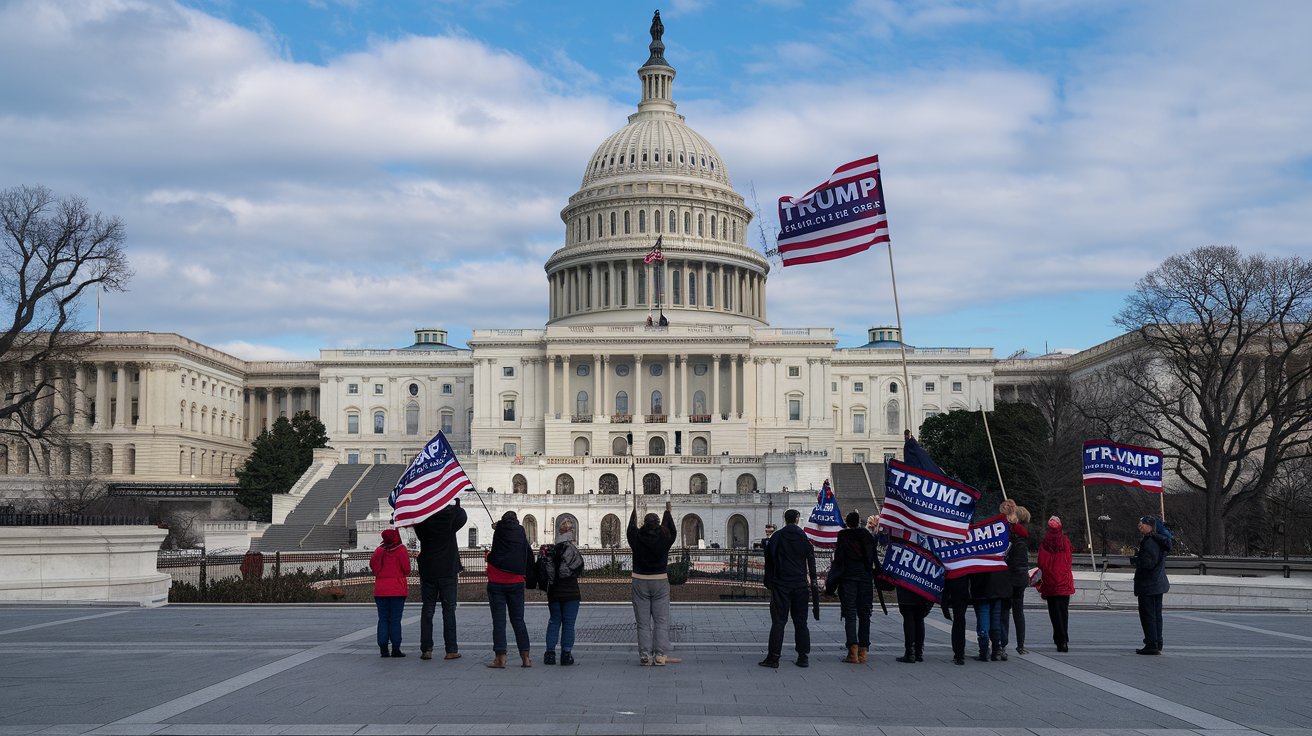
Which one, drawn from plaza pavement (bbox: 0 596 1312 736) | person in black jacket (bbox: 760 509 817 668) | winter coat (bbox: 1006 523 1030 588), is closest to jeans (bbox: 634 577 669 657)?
plaza pavement (bbox: 0 596 1312 736)

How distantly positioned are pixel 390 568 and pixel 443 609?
98 cm

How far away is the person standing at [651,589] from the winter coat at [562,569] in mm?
834

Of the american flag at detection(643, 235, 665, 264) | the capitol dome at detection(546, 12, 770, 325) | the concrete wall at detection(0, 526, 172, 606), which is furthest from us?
the capitol dome at detection(546, 12, 770, 325)

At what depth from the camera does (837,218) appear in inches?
1109

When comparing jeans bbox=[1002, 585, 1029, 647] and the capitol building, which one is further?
the capitol building

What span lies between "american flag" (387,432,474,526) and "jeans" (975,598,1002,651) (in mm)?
7698

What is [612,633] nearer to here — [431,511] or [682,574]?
[431,511]

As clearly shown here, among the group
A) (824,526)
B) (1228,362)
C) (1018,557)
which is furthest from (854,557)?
(1228,362)

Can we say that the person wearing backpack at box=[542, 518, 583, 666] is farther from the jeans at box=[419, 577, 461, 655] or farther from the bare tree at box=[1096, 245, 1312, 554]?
the bare tree at box=[1096, 245, 1312, 554]

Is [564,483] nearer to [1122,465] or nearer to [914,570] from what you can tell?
[1122,465]

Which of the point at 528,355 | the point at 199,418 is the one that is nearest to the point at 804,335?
the point at 528,355

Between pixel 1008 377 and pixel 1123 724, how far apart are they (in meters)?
119

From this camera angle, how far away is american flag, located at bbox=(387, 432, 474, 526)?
65.9ft

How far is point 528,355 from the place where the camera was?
114 metres
